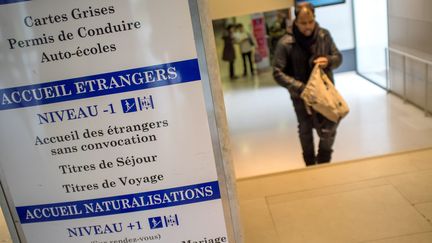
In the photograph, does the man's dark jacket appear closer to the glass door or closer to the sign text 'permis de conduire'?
the sign text 'permis de conduire'

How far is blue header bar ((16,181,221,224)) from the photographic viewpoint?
4.92ft

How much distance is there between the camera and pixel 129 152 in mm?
1471

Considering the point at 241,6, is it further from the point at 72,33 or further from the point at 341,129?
the point at 72,33

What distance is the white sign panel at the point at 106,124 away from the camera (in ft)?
4.40

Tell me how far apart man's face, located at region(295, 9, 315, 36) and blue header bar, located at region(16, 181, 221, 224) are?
235 cm

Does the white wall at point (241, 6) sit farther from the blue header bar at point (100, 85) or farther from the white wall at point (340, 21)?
the white wall at point (340, 21)

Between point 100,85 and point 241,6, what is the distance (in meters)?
3.80

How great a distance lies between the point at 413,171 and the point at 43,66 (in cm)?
223

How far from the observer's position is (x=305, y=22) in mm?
3488

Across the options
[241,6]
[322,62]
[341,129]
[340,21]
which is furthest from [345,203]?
[340,21]

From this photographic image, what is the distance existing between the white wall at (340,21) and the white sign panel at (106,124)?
878 centimetres

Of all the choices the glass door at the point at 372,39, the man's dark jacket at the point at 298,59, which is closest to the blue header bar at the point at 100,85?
the man's dark jacket at the point at 298,59

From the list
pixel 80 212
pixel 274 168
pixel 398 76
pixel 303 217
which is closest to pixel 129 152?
pixel 80 212

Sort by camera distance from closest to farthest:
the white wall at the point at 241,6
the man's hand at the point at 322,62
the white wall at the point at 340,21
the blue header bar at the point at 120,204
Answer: the blue header bar at the point at 120,204
the man's hand at the point at 322,62
the white wall at the point at 241,6
the white wall at the point at 340,21
